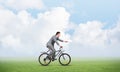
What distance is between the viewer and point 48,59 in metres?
28.0

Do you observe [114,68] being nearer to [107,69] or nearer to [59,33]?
[107,69]

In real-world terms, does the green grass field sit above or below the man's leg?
below

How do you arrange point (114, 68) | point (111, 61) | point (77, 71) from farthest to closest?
1. point (111, 61)
2. point (114, 68)
3. point (77, 71)

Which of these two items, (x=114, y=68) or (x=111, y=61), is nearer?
(x=114, y=68)

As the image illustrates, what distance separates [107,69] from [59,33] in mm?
3981

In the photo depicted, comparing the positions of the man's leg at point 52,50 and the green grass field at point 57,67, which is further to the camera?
the man's leg at point 52,50

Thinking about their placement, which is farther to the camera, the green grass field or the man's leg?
the man's leg

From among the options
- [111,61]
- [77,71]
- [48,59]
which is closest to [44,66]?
[48,59]

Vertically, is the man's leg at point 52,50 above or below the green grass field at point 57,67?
above

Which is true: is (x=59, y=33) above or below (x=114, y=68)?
above

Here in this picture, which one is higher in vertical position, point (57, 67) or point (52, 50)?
point (52, 50)

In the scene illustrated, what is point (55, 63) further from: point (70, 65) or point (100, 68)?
point (100, 68)

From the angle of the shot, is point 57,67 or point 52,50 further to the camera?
point 52,50

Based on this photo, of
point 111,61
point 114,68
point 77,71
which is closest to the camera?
point 77,71
